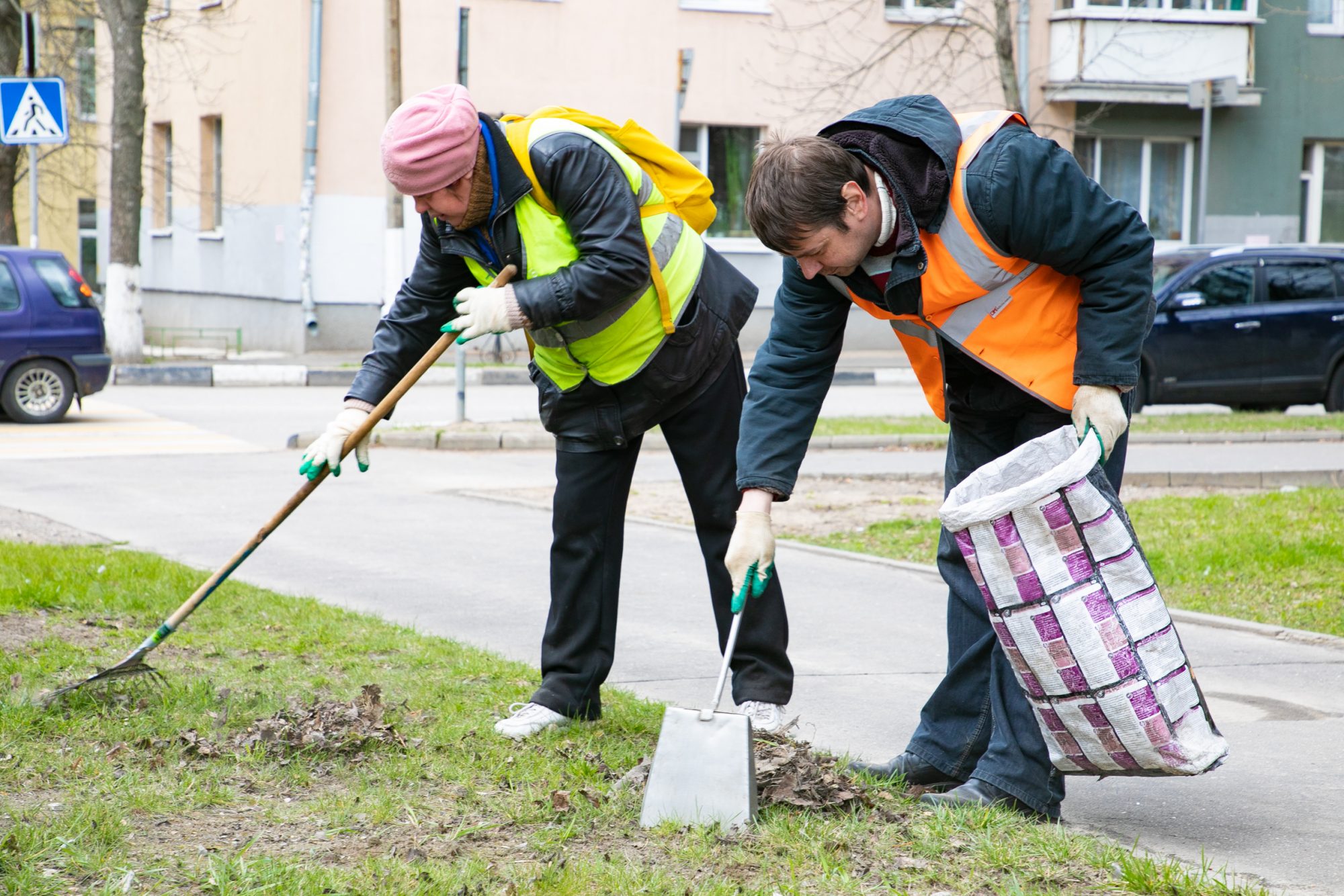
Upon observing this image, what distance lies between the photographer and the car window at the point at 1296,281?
14.4 meters

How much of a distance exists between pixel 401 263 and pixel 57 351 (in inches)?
200

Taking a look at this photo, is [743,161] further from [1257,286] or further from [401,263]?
[1257,286]

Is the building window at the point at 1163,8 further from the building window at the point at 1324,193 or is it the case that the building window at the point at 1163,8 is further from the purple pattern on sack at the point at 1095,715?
the purple pattern on sack at the point at 1095,715

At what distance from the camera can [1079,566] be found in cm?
302

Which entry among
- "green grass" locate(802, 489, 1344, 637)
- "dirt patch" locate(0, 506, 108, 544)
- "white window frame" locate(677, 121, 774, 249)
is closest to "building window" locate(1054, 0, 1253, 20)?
"white window frame" locate(677, 121, 774, 249)

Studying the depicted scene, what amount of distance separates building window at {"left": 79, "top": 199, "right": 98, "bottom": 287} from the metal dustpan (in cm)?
3334

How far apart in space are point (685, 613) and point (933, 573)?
1398 mm

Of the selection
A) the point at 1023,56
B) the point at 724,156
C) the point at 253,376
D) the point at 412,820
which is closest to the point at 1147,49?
the point at 1023,56

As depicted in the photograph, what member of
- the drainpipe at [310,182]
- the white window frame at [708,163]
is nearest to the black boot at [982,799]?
the drainpipe at [310,182]

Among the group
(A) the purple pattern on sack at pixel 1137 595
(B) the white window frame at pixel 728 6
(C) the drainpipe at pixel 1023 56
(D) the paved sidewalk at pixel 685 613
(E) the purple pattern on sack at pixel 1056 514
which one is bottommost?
(D) the paved sidewalk at pixel 685 613

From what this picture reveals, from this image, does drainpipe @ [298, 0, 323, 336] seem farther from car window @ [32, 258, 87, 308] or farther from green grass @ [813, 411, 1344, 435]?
green grass @ [813, 411, 1344, 435]

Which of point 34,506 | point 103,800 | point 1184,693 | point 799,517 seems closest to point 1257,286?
point 799,517

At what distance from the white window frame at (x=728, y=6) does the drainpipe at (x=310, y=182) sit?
17.6ft

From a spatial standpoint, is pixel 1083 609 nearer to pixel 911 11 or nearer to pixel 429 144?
pixel 429 144
